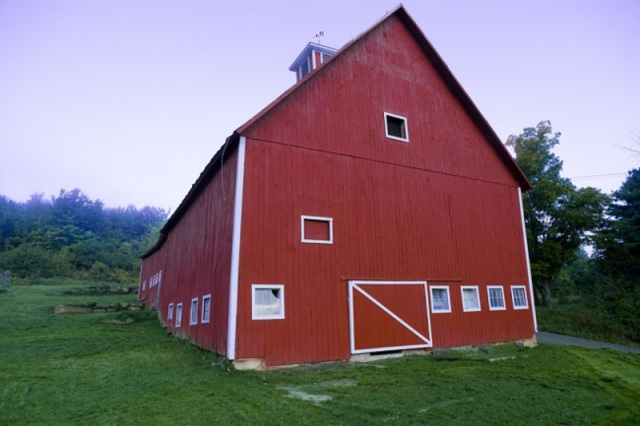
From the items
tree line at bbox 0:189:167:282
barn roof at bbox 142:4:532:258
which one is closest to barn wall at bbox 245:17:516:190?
barn roof at bbox 142:4:532:258

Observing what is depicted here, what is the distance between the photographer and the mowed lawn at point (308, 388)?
214 inches

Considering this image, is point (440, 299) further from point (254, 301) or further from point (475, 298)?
point (254, 301)

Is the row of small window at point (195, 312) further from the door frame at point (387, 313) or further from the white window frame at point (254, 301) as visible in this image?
the door frame at point (387, 313)

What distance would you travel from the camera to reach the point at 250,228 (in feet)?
30.6

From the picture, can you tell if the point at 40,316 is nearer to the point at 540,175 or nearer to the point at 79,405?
the point at 79,405

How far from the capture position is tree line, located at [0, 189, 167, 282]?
41.0 m

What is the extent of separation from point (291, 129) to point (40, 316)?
14.8 meters

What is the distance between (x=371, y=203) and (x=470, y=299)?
4844 mm

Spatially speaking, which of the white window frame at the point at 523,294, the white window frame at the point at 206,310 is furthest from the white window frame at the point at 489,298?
the white window frame at the point at 206,310

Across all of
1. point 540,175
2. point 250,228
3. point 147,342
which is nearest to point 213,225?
point 250,228

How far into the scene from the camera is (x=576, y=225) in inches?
899

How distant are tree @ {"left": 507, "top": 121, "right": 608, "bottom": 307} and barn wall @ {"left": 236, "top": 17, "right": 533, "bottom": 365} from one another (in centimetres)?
1052

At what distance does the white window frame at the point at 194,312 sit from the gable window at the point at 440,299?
7.60 m

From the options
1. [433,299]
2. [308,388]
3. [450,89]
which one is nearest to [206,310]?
[308,388]
